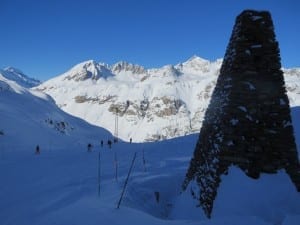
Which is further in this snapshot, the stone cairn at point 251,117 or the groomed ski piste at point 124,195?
the stone cairn at point 251,117

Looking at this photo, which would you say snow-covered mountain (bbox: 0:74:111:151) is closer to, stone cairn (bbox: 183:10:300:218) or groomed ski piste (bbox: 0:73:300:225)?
groomed ski piste (bbox: 0:73:300:225)

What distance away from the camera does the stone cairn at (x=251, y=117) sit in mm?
8023

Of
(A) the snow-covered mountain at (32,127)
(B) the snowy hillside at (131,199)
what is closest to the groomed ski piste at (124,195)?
(B) the snowy hillside at (131,199)

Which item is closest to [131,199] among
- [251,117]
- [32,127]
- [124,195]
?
[124,195]

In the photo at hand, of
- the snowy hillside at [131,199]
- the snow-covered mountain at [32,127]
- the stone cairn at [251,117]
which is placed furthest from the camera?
the snow-covered mountain at [32,127]

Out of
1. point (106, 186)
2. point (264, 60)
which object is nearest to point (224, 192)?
point (264, 60)

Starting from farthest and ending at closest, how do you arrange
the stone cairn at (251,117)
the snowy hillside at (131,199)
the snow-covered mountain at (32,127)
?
1. the snow-covered mountain at (32,127)
2. the stone cairn at (251,117)
3. the snowy hillside at (131,199)

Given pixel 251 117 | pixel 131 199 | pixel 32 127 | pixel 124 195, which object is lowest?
pixel 131 199

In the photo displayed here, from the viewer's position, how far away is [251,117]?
8.09 metres

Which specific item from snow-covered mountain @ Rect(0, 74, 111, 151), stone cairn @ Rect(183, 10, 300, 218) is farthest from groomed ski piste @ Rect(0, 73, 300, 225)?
snow-covered mountain @ Rect(0, 74, 111, 151)

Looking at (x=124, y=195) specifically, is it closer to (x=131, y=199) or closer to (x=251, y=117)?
(x=131, y=199)

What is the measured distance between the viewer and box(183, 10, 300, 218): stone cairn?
26.3 feet

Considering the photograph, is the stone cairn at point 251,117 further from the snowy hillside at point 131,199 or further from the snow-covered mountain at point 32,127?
the snow-covered mountain at point 32,127

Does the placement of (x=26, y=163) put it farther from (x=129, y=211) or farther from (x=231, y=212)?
(x=231, y=212)
